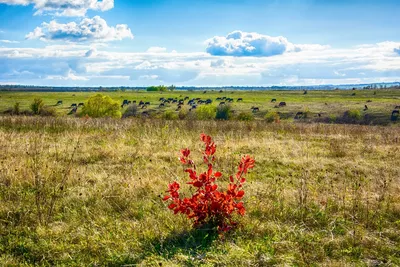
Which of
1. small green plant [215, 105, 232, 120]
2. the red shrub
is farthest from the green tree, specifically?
the red shrub

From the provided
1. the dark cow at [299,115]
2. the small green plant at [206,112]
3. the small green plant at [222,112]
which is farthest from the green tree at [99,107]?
the dark cow at [299,115]

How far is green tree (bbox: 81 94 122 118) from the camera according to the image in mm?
45406

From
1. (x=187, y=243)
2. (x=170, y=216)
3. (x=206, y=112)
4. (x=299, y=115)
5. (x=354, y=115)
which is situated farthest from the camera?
(x=299, y=115)

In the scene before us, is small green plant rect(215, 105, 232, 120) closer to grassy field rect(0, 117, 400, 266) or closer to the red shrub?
grassy field rect(0, 117, 400, 266)

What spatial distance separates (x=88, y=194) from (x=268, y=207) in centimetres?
327

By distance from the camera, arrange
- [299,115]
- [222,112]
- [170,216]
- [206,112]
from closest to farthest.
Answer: [170,216] → [206,112] → [222,112] → [299,115]

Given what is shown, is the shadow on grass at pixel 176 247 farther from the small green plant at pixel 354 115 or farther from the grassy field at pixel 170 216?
the small green plant at pixel 354 115

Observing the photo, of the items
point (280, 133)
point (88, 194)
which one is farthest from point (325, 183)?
point (280, 133)

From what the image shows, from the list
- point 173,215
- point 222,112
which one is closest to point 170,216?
point 173,215

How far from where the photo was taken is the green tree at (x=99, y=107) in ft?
149

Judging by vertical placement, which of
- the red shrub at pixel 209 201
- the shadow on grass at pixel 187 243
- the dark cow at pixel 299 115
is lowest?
the dark cow at pixel 299 115

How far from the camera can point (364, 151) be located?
11805mm

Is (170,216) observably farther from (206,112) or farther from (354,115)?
(354,115)

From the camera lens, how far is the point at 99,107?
4600 centimetres
